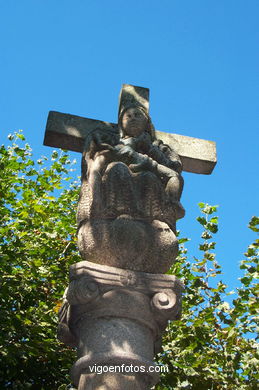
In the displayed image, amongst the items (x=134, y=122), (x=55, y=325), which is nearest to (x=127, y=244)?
(x=134, y=122)

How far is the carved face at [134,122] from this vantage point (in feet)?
15.2

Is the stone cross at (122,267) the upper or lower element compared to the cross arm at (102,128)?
lower

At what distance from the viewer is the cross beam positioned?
480cm

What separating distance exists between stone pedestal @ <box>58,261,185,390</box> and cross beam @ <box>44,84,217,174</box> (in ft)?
5.96

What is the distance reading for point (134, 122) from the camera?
15.3 ft

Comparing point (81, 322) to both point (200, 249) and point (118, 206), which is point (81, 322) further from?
point (200, 249)

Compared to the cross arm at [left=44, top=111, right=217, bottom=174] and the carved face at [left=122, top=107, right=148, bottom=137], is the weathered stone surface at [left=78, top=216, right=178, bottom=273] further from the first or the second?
the cross arm at [left=44, top=111, right=217, bottom=174]

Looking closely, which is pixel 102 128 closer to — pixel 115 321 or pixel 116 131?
pixel 116 131

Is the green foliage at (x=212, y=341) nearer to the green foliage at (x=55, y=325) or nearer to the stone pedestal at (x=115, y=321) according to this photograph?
the green foliage at (x=55, y=325)

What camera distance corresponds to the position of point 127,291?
3.39 m

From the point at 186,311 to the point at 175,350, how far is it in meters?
1.17

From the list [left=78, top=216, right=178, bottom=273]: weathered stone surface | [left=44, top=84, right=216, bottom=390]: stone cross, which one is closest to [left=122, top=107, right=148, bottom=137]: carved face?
[left=44, top=84, right=216, bottom=390]: stone cross

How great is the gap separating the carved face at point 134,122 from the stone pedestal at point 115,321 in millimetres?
1715

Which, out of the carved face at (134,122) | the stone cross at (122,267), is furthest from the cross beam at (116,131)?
the stone cross at (122,267)
